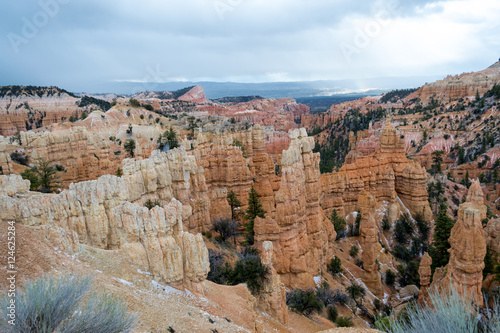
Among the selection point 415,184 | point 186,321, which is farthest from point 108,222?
point 415,184

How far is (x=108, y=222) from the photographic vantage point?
13141mm

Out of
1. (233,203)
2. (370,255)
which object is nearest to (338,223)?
(370,255)

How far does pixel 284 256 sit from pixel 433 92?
115458 millimetres

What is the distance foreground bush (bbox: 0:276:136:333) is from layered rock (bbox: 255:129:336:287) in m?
14.2

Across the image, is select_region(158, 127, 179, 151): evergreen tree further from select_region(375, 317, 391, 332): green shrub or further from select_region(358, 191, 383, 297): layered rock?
select_region(375, 317, 391, 332): green shrub

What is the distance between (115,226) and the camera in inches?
498

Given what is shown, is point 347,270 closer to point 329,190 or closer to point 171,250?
point 329,190

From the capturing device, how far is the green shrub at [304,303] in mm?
16719

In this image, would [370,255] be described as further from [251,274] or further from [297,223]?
[251,274]

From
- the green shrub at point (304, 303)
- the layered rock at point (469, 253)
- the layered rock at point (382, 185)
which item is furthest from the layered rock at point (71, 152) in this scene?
the layered rock at point (469, 253)

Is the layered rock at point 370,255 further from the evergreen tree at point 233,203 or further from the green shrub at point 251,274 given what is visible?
the green shrub at point 251,274

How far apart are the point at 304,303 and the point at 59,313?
14.5 m

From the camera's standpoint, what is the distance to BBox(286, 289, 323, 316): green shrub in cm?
1672

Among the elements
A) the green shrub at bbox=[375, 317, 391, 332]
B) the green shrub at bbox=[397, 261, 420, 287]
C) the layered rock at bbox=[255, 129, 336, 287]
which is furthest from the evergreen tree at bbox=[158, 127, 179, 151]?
the green shrub at bbox=[375, 317, 391, 332]
